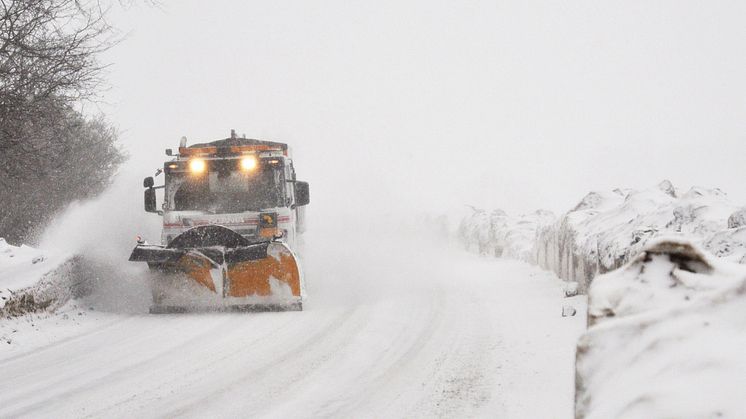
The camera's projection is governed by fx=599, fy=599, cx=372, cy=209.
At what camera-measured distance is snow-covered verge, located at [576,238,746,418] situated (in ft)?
5.04

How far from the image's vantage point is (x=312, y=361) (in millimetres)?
5543

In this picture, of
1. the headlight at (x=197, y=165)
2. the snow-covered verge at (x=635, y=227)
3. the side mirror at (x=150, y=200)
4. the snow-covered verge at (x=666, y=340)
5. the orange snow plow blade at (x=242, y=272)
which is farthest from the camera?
the headlight at (x=197, y=165)

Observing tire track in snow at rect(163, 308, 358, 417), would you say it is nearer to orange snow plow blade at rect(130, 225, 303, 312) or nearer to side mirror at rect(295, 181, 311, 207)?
orange snow plow blade at rect(130, 225, 303, 312)

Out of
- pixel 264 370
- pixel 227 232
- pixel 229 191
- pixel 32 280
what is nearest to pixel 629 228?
pixel 264 370

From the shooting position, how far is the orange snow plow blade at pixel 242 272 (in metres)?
8.59

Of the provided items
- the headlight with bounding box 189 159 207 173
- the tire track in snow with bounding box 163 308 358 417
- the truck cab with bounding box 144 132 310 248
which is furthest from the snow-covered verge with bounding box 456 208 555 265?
the tire track in snow with bounding box 163 308 358 417

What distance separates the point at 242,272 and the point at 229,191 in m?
1.70

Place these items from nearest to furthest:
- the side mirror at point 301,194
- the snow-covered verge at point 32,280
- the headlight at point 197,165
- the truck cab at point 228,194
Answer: the snow-covered verge at point 32,280 < the truck cab at point 228,194 < the headlight at point 197,165 < the side mirror at point 301,194

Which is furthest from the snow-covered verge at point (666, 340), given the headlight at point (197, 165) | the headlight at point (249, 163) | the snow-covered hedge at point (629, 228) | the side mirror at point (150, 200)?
the side mirror at point (150, 200)

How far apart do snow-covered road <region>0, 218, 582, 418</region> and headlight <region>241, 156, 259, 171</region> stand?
2.47m

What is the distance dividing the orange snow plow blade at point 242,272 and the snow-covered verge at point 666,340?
22.4 ft

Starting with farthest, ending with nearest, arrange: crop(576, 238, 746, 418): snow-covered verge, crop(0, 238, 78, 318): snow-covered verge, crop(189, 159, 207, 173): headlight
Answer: crop(189, 159, 207, 173): headlight < crop(0, 238, 78, 318): snow-covered verge < crop(576, 238, 746, 418): snow-covered verge

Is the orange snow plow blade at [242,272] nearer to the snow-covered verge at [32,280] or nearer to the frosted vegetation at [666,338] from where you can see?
the snow-covered verge at [32,280]

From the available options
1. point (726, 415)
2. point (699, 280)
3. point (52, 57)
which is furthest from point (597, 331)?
point (52, 57)
